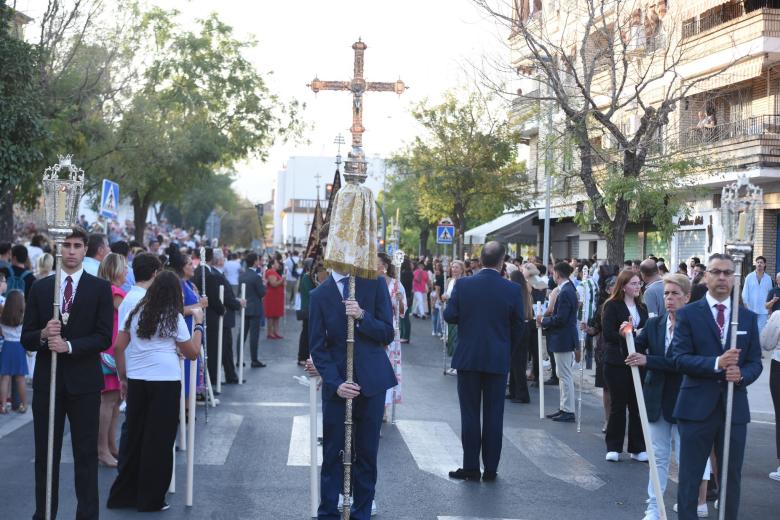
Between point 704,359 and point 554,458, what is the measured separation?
397 cm

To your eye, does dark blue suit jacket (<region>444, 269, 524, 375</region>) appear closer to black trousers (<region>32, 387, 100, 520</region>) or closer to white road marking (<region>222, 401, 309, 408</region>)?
black trousers (<region>32, 387, 100, 520</region>)

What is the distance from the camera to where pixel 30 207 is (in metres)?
28.1

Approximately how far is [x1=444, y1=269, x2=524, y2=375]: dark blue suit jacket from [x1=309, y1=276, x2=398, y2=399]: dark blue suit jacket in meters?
2.38

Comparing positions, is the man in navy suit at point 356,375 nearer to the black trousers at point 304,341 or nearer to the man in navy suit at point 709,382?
the man in navy suit at point 709,382

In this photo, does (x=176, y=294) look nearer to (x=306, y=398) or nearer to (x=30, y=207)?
(x=306, y=398)

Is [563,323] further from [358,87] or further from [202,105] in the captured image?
[202,105]

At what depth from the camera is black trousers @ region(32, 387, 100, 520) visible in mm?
7141

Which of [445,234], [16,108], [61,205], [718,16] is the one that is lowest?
[61,205]

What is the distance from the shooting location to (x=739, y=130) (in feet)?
91.1

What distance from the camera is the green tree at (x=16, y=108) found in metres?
17.4

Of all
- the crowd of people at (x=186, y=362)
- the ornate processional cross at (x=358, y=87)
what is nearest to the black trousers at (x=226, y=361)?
the crowd of people at (x=186, y=362)

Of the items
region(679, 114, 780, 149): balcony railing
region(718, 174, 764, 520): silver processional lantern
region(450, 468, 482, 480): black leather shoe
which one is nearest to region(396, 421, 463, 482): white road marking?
region(450, 468, 482, 480): black leather shoe

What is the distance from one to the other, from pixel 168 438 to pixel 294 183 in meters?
115

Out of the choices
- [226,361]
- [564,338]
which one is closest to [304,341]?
[226,361]
